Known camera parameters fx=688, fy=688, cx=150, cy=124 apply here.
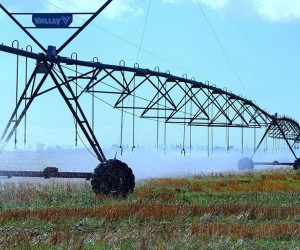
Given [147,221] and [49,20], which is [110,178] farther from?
[147,221]

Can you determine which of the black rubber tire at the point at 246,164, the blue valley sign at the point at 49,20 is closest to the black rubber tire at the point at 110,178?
the blue valley sign at the point at 49,20

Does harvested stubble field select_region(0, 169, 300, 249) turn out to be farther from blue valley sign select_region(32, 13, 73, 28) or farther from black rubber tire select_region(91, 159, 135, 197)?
blue valley sign select_region(32, 13, 73, 28)

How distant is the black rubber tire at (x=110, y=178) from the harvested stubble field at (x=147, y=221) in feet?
1.69

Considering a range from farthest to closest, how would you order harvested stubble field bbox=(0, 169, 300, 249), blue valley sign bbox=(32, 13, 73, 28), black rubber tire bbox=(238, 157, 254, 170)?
black rubber tire bbox=(238, 157, 254, 170), blue valley sign bbox=(32, 13, 73, 28), harvested stubble field bbox=(0, 169, 300, 249)

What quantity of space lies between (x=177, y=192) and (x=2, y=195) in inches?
319

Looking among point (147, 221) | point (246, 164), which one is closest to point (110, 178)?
point (147, 221)

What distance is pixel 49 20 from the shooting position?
24.9 metres

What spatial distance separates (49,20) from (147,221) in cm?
904

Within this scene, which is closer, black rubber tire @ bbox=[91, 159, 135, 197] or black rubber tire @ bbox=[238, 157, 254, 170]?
black rubber tire @ bbox=[91, 159, 135, 197]

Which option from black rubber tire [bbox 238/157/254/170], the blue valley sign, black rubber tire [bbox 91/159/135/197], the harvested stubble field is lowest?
the harvested stubble field

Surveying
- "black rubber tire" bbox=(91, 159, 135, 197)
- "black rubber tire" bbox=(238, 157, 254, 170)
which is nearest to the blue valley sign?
"black rubber tire" bbox=(91, 159, 135, 197)

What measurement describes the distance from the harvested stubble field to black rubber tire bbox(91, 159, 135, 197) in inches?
20.3

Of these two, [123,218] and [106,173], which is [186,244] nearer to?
[123,218]

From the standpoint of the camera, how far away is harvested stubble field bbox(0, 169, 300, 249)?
14.7m
